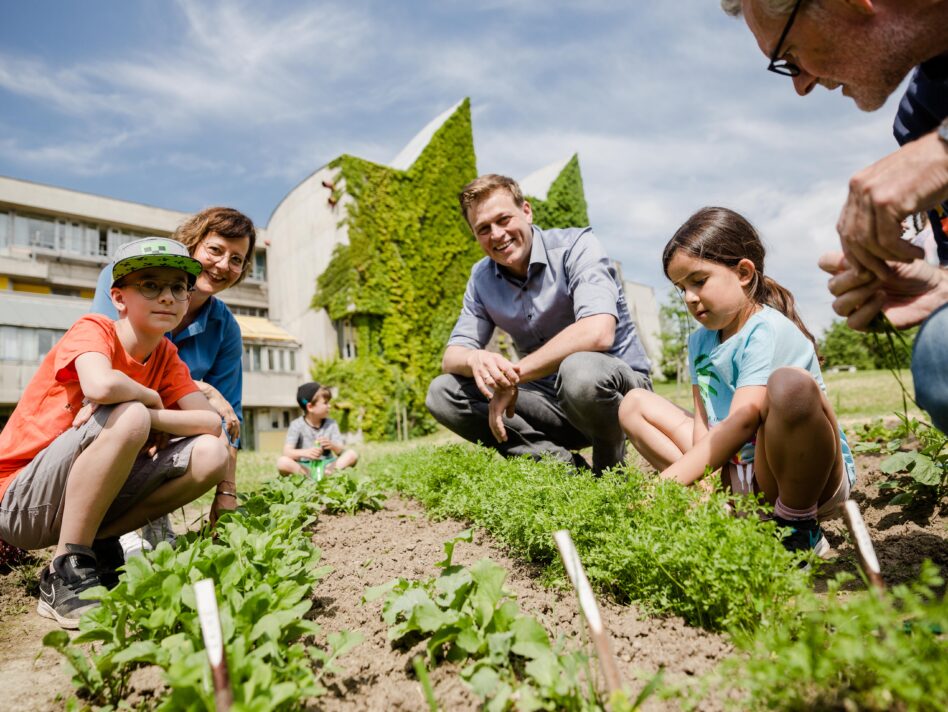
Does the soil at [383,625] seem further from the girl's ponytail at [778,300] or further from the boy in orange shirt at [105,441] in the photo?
the girl's ponytail at [778,300]

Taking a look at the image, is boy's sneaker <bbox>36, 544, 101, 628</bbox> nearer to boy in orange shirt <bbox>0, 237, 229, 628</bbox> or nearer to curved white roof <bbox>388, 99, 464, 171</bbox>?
boy in orange shirt <bbox>0, 237, 229, 628</bbox>

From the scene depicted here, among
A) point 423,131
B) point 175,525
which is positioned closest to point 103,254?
point 423,131

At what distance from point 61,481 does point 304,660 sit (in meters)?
1.50

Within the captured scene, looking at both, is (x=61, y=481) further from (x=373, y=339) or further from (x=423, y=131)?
(x=423, y=131)

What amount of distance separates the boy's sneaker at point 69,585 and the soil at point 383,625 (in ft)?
0.31

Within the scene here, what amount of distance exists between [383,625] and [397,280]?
17149 millimetres

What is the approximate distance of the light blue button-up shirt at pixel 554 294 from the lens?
364cm

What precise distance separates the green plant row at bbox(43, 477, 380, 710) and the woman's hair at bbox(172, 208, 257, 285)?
5.76 feet

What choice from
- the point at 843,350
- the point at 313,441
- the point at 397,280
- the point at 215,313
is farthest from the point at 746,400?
the point at 843,350

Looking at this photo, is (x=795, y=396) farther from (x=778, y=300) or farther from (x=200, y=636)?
(x=200, y=636)

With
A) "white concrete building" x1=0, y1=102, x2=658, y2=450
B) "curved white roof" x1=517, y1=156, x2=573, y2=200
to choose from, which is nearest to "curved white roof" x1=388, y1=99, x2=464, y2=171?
"white concrete building" x1=0, y1=102, x2=658, y2=450

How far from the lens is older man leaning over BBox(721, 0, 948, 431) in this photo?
1.25 m

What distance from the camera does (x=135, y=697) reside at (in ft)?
5.18

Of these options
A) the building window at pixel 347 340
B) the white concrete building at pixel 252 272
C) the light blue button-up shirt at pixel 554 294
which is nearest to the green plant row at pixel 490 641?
the light blue button-up shirt at pixel 554 294
